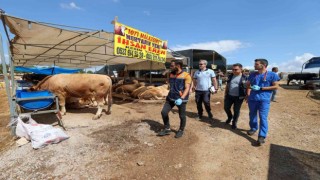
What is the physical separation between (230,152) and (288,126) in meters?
2.64

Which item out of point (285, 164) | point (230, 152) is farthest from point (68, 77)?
point (285, 164)

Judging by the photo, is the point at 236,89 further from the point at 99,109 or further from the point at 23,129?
the point at 23,129

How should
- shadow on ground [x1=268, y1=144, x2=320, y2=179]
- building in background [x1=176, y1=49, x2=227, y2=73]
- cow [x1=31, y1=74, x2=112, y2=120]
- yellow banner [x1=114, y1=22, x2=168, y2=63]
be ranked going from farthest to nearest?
building in background [x1=176, y1=49, x2=227, y2=73] < yellow banner [x1=114, y1=22, x2=168, y2=63] < cow [x1=31, y1=74, x2=112, y2=120] < shadow on ground [x1=268, y1=144, x2=320, y2=179]

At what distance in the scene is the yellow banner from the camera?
620cm

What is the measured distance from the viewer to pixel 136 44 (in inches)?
280

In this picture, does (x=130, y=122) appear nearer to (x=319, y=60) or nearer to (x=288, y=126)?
(x=288, y=126)

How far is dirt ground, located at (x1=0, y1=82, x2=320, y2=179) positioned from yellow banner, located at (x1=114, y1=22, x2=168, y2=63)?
2913 millimetres

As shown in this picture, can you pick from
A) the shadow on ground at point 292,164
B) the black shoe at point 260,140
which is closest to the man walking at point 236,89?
the black shoe at point 260,140

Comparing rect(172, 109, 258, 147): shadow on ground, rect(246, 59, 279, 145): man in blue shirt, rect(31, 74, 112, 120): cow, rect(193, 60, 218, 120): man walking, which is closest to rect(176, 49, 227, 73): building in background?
rect(193, 60, 218, 120): man walking

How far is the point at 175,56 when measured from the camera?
11281mm

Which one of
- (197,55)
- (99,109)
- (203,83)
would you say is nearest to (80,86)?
(99,109)

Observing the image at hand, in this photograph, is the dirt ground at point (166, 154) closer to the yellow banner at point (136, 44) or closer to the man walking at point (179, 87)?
the man walking at point (179, 87)

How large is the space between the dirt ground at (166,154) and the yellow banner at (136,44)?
2913mm

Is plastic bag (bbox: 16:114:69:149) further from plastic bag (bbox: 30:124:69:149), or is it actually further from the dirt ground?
the dirt ground
